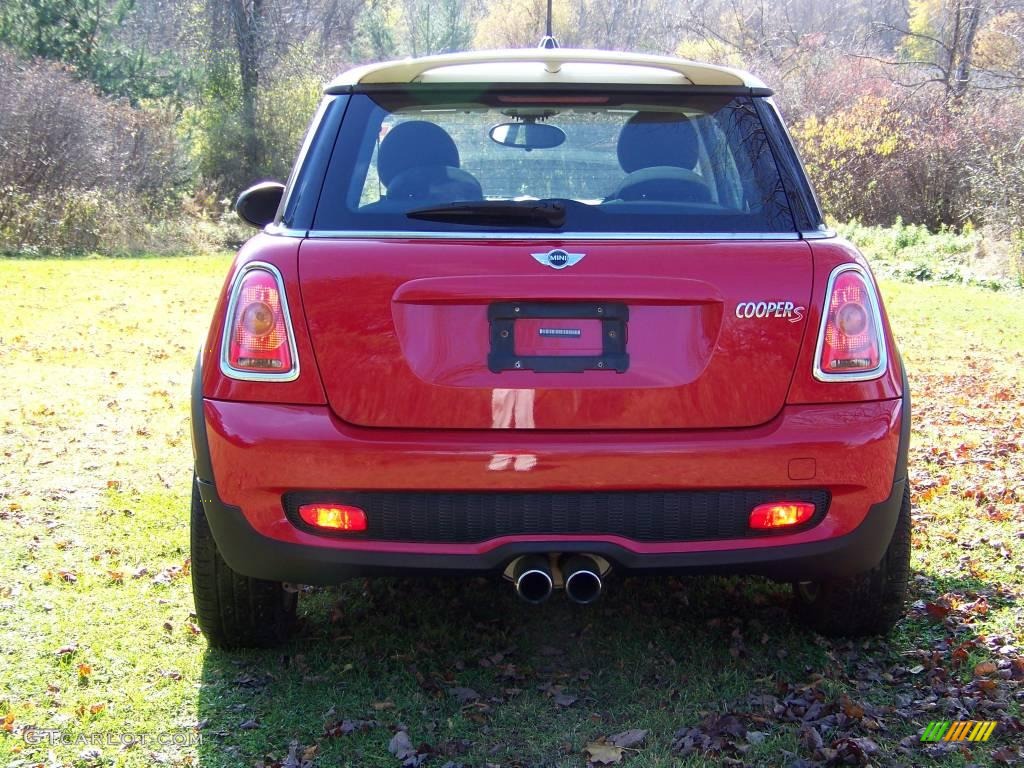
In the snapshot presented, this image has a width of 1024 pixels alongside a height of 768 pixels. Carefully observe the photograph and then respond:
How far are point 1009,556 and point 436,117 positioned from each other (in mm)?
3057

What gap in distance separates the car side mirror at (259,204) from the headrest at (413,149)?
0.81 m

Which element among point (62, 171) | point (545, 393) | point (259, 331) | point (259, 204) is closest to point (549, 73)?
point (545, 393)

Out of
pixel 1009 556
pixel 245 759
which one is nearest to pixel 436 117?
pixel 245 759

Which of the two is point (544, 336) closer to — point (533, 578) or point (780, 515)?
point (533, 578)

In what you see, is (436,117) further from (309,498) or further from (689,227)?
(309,498)

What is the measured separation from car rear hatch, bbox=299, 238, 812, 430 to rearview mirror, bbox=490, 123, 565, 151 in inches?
25.9

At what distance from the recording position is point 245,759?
2938mm

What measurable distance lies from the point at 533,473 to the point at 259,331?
32.0 inches

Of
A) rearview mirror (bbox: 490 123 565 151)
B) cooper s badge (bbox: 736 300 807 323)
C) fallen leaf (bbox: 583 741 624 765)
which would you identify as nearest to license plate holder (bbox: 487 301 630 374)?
cooper s badge (bbox: 736 300 807 323)

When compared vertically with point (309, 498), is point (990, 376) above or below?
below

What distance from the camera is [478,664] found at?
3.55m

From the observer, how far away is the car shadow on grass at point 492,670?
3049mm

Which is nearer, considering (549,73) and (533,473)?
(533,473)

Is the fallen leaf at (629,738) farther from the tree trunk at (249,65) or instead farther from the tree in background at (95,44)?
the tree trunk at (249,65)
